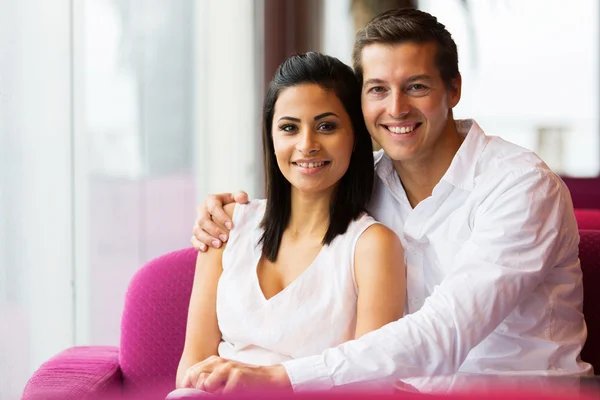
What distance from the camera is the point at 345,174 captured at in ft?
6.29

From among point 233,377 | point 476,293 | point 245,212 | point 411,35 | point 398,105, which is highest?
point 411,35

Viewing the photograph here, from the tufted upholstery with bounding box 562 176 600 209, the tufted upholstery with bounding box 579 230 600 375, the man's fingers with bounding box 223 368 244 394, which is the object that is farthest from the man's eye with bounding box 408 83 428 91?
the tufted upholstery with bounding box 562 176 600 209

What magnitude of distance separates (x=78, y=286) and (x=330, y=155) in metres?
0.95

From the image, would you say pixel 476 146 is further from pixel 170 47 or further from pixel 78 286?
pixel 170 47

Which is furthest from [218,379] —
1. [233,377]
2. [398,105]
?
[398,105]

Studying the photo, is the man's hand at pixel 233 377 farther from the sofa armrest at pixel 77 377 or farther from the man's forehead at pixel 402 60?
the man's forehead at pixel 402 60

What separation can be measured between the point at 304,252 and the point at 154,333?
0.42 metres

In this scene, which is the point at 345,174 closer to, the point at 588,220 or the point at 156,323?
the point at 156,323

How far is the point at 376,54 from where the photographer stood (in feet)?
6.22

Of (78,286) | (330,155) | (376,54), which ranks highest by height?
(376,54)

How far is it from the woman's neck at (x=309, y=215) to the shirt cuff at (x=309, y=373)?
1.31 ft

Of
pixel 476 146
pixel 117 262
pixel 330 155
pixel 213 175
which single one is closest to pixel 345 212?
pixel 330 155

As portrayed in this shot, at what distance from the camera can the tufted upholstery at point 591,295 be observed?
193cm

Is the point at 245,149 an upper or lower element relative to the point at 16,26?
lower
